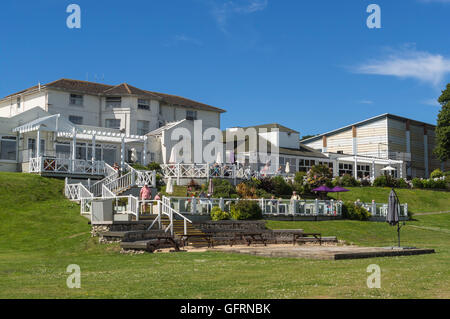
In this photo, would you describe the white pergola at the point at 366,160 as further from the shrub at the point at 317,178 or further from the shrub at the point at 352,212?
the shrub at the point at 352,212

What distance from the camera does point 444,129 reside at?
64562mm

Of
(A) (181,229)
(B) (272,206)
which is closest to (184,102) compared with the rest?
(B) (272,206)

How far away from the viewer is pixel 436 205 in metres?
47.2

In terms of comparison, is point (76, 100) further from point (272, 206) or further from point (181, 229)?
point (181, 229)

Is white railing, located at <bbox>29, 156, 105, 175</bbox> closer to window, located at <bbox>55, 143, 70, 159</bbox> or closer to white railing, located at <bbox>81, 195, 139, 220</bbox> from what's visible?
window, located at <bbox>55, 143, 70, 159</bbox>

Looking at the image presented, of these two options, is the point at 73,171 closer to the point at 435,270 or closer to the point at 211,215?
the point at 211,215

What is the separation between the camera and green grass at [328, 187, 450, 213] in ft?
148

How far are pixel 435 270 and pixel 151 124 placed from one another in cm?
3746

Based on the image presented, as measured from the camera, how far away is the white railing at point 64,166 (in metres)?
33.6

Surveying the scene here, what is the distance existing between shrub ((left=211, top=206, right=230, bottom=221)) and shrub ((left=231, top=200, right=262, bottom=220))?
33.2 inches

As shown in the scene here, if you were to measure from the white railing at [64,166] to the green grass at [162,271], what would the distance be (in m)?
7.94

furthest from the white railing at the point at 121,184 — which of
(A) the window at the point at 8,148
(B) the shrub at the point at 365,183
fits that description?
(B) the shrub at the point at 365,183

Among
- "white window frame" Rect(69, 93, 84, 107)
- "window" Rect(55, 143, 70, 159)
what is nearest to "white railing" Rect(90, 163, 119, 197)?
"window" Rect(55, 143, 70, 159)
